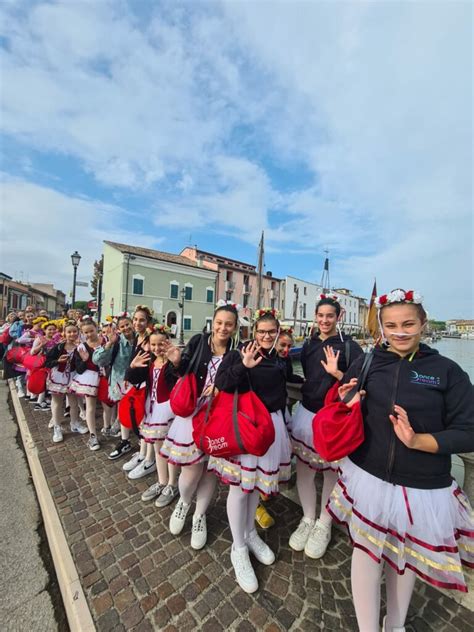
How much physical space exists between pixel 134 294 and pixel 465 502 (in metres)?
28.4

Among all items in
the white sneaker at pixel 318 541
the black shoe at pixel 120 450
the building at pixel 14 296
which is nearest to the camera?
the white sneaker at pixel 318 541

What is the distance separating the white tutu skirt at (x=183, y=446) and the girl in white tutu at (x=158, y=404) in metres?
0.47

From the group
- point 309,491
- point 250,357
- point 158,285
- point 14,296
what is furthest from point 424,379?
point 14,296

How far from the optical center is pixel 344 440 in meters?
1.58

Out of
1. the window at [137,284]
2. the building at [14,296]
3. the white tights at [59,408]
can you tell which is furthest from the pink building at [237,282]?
the white tights at [59,408]

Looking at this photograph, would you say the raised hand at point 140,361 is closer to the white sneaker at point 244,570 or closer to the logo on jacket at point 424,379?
the white sneaker at point 244,570

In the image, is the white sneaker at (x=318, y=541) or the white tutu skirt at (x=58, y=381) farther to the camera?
the white tutu skirt at (x=58, y=381)

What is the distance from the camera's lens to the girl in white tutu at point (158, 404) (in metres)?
2.92

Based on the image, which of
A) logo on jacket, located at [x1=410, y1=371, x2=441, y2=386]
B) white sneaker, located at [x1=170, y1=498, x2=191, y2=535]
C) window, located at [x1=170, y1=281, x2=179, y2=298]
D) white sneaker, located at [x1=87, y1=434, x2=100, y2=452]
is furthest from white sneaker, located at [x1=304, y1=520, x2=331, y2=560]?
window, located at [x1=170, y1=281, x2=179, y2=298]

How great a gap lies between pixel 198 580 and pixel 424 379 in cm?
230

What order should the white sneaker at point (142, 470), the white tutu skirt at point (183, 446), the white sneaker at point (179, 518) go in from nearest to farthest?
the white tutu skirt at point (183, 446) → the white sneaker at point (179, 518) → the white sneaker at point (142, 470)

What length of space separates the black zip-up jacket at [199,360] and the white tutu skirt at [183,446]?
363 mm

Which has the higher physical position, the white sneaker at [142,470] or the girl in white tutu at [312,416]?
the girl in white tutu at [312,416]

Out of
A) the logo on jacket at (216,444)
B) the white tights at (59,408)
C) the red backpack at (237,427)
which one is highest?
the red backpack at (237,427)
